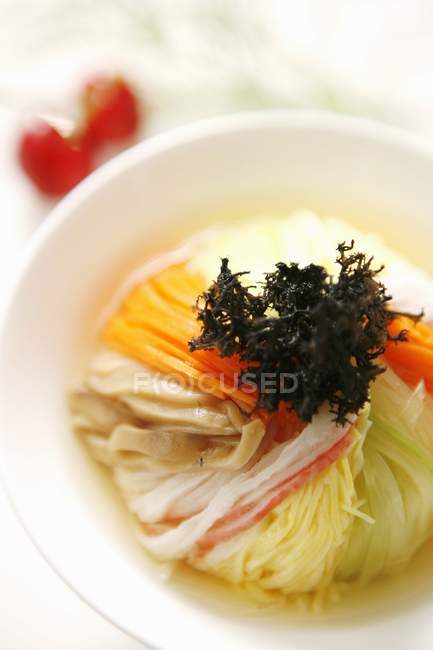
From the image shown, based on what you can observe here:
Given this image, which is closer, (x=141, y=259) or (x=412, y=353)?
(x=412, y=353)

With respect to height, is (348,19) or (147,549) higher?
(348,19)

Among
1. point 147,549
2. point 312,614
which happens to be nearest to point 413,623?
point 312,614

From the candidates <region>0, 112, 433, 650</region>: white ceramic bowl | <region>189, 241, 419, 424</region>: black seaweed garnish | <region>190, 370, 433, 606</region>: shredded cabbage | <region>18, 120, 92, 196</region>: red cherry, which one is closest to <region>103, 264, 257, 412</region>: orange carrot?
<region>189, 241, 419, 424</region>: black seaweed garnish

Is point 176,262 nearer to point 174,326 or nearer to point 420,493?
point 174,326

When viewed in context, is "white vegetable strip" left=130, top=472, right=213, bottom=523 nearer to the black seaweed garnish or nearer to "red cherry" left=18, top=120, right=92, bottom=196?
the black seaweed garnish

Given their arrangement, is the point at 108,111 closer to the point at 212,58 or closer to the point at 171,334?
the point at 212,58

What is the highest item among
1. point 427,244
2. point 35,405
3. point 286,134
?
point 286,134

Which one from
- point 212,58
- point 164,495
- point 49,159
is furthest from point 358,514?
point 212,58
